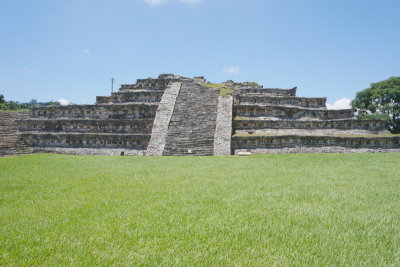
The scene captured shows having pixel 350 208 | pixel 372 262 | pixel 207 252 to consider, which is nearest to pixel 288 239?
pixel 372 262

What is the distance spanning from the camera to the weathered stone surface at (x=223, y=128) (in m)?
14.1

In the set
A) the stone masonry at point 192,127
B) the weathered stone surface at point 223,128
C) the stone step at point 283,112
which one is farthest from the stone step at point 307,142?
the stone step at point 283,112

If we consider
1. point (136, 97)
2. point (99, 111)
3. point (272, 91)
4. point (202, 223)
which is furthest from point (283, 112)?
point (202, 223)

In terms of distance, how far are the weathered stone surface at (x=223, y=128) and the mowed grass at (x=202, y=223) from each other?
7.75m

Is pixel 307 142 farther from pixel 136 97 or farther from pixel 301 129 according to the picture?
pixel 136 97

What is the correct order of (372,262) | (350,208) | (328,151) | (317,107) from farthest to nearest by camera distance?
(317,107) < (328,151) < (350,208) < (372,262)

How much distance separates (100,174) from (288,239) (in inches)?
256

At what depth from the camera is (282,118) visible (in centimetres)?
1886

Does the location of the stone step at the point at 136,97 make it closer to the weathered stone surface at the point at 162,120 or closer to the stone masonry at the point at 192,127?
the stone masonry at the point at 192,127

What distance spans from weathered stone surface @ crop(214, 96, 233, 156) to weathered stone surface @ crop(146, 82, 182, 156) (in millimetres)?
3497

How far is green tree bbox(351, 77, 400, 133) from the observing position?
29406mm

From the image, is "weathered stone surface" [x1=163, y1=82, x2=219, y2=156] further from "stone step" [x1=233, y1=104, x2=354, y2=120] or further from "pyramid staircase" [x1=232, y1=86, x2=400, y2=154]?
"stone step" [x1=233, y1=104, x2=354, y2=120]

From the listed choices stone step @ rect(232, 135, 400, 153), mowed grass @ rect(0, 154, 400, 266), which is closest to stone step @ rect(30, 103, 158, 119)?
stone step @ rect(232, 135, 400, 153)

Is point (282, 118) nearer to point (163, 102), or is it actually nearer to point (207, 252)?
point (163, 102)
